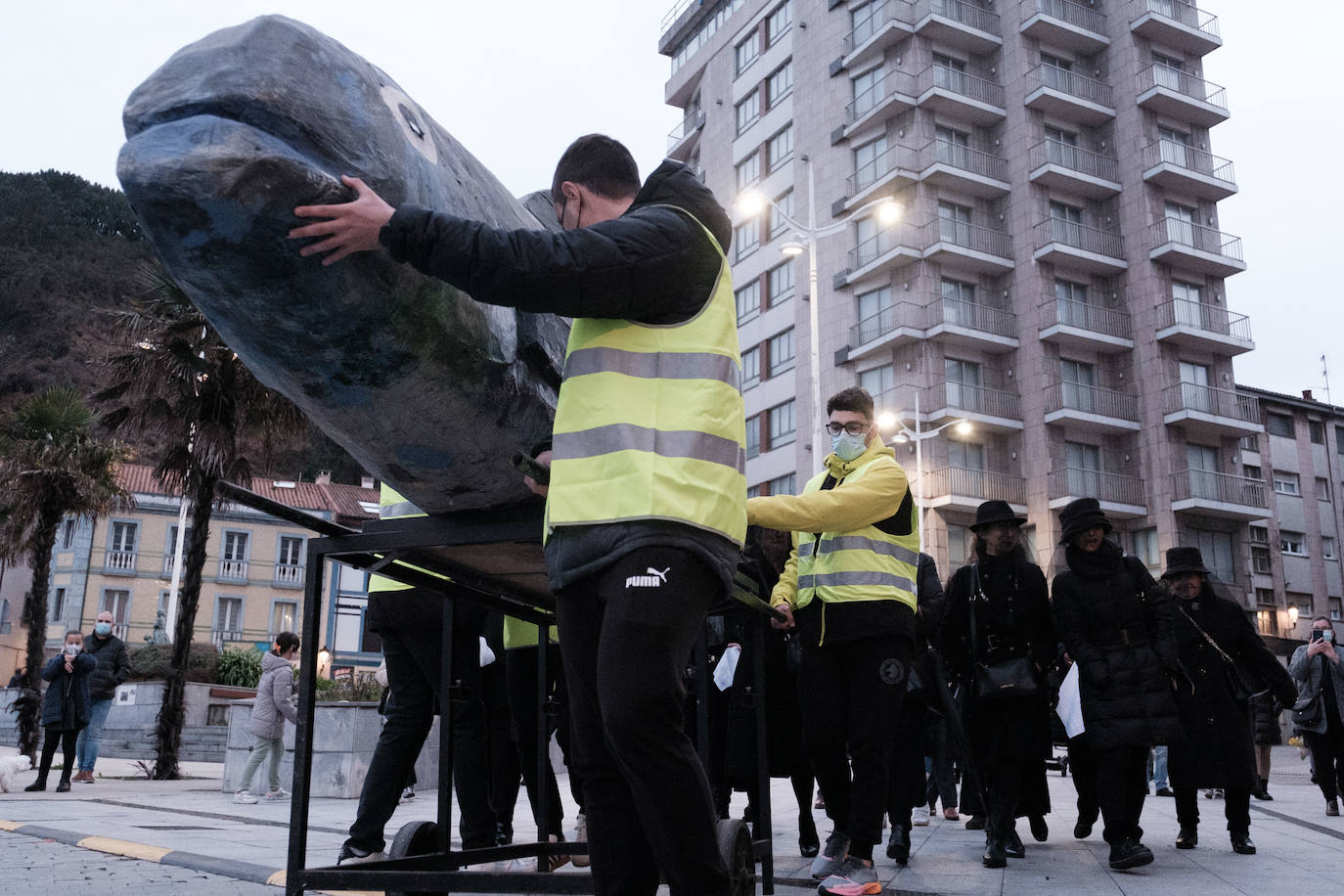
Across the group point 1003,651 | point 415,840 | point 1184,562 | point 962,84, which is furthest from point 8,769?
point 962,84

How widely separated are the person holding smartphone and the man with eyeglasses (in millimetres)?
6374

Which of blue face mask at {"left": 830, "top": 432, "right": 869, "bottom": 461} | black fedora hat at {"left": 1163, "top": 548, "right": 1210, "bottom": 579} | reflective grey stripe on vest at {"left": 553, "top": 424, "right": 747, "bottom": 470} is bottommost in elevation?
reflective grey stripe on vest at {"left": 553, "top": 424, "right": 747, "bottom": 470}

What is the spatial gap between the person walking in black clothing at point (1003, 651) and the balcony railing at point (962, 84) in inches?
1342

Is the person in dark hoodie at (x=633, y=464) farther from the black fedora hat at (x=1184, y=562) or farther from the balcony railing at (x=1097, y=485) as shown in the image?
the balcony railing at (x=1097, y=485)

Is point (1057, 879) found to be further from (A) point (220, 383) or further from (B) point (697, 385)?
(A) point (220, 383)

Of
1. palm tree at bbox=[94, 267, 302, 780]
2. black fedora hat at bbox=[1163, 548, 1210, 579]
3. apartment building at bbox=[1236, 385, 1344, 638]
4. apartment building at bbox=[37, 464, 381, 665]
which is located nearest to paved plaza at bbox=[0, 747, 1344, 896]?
black fedora hat at bbox=[1163, 548, 1210, 579]

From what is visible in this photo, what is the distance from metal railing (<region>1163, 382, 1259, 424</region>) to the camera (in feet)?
125

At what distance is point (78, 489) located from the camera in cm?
2209

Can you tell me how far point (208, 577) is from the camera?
166 ft

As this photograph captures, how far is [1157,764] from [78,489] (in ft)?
62.0

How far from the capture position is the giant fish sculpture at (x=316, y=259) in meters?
2.54

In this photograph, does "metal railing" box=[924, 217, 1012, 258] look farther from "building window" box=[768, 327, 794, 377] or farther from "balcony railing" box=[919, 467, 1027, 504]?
"balcony railing" box=[919, 467, 1027, 504]

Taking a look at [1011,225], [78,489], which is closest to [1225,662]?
[78,489]

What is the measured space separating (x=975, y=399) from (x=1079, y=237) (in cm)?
682
